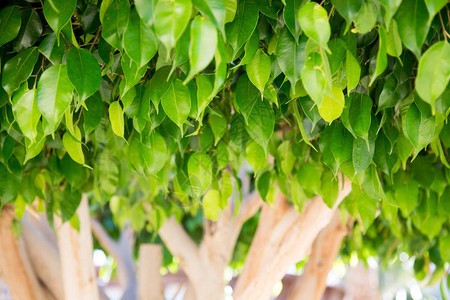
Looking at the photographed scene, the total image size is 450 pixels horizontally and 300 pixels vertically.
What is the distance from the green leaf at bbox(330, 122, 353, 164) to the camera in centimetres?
96

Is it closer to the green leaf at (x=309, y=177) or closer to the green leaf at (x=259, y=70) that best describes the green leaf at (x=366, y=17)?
the green leaf at (x=259, y=70)

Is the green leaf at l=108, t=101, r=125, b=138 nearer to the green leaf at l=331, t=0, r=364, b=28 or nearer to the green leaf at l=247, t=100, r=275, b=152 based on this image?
the green leaf at l=247, t=100, r=275, b=152

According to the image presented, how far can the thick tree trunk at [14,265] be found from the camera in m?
1.93

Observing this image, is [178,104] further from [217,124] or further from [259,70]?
[217,124]

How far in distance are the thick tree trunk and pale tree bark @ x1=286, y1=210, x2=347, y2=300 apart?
3.48 feet

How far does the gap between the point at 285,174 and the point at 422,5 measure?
772 millimetres

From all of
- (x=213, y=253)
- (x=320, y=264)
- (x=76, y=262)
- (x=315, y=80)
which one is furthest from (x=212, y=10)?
(x=320, y=264)

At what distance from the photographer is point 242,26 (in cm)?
77

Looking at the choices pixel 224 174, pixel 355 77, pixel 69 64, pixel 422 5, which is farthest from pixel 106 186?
pixel 422 5

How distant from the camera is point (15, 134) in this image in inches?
42.3

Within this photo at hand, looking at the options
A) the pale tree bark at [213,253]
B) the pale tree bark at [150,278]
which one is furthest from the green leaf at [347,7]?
the pale tree bark at [150,278]

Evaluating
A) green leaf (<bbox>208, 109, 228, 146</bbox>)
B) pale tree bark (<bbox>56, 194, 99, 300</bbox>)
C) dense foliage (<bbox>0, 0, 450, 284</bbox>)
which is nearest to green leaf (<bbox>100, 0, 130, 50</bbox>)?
dense foliage (<bbox>0, 0, 450, 284</bbox>)

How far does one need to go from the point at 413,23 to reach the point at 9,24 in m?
0.63

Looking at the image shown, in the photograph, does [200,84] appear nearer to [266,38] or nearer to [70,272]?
[266,38]
